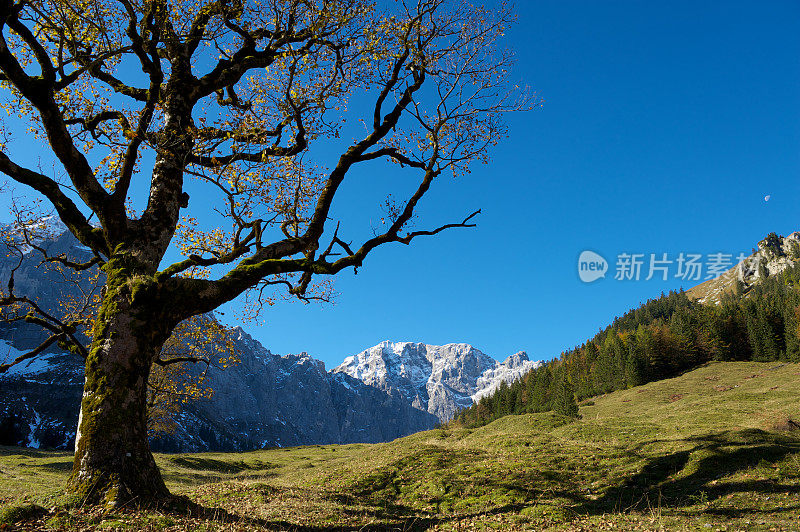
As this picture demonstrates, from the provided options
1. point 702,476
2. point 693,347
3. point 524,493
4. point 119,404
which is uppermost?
point 693,347

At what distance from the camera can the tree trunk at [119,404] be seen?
8422mm

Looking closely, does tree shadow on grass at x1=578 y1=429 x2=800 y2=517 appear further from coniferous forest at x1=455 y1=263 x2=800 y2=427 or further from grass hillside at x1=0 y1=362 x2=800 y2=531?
coniferous forest at x1=455 y1=263 x2=800 y2=427

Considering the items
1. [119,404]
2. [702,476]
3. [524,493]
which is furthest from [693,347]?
[119,404]

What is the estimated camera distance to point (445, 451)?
84.4 ft

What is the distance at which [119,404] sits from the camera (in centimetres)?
895

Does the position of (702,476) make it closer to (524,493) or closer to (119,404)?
(524,493)

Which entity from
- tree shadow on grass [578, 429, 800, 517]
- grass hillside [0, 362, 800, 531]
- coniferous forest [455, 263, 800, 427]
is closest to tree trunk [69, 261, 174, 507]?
grass hillside [0, 362, 800, 531]

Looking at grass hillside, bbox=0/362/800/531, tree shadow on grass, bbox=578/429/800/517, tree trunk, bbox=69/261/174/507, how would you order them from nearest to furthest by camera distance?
tree trunk, bbox=69/261/174/507
grass hillside, bbox=0/362/800/531
tree shadow on grass, bbox=578/429/800/517

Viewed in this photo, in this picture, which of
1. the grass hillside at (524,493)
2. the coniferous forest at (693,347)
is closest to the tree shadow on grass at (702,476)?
the grass hillside at (524,493)

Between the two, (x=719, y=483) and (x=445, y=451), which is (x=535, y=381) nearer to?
(x=445, y=451)

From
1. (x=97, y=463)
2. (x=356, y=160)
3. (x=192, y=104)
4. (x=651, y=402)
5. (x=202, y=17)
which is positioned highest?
(x=202, y=17)

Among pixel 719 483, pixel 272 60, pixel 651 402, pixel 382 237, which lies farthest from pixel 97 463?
pixel 651 402

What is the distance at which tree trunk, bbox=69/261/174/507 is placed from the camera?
27.6 feet

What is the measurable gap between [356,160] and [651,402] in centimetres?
7803
